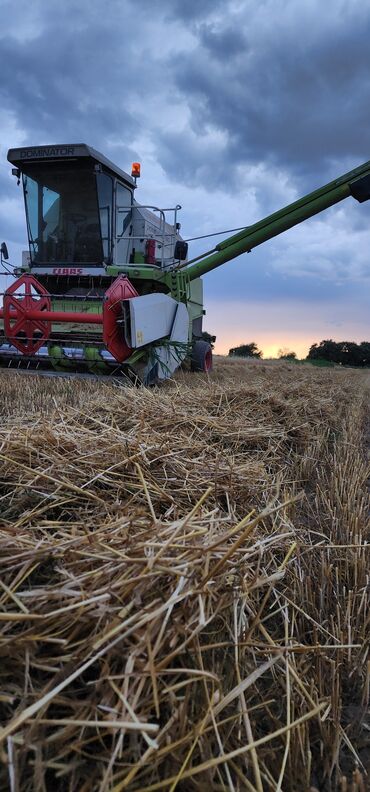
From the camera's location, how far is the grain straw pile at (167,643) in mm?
758

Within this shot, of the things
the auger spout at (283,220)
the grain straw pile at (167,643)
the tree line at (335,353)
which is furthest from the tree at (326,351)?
the grain straw pile at (167,643)

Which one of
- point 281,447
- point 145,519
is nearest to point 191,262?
point 281,447

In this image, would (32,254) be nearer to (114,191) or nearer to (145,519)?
(114,191)

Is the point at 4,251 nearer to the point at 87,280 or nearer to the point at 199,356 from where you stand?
the point at 87,280

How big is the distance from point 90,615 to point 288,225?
761 cm

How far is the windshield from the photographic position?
6996mm

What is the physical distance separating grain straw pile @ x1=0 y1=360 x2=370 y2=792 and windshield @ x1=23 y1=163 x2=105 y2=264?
5.97m

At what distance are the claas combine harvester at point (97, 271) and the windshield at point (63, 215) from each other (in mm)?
15

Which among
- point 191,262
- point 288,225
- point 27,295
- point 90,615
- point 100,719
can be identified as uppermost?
point 288,225

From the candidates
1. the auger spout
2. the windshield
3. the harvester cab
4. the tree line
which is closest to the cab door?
the harvester cab

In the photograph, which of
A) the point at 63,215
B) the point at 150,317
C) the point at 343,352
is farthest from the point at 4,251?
the point at 343,352

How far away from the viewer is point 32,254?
749cm

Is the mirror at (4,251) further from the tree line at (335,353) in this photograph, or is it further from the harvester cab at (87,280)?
the tree line at (335,353)

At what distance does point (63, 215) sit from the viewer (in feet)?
23.8
